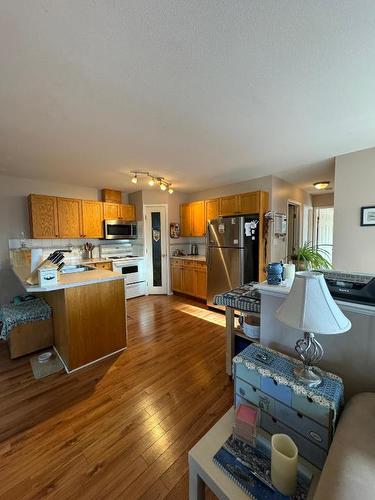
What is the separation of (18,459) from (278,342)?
1.83m

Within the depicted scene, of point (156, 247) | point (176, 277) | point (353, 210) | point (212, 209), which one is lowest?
point (176, 277)

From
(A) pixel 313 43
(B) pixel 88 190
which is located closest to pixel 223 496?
(A) pixel 313 43

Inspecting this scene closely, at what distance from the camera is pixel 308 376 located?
981 millimetres

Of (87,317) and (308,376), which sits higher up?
(308,376)

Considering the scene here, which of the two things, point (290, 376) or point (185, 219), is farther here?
point (185, 219)

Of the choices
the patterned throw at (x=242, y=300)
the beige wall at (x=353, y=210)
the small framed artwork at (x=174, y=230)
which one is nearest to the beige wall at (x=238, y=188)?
the small framed artwork at (x=174, y=230)

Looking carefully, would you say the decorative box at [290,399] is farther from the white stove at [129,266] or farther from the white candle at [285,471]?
the white stove at [129,266]

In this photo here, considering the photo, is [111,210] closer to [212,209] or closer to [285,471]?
[212,209]

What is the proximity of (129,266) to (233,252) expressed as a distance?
230cm

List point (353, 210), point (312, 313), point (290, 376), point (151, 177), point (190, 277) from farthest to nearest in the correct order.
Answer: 1. point (190, 277)
2. point (151, 177)
3. point (353, 210)
4. point (290, 376)
5. point (312, 313)

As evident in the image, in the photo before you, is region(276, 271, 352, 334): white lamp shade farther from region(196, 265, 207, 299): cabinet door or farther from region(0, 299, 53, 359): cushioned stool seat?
region(196, 265, 207, 299): cabinet door

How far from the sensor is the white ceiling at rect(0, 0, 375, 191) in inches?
39.6

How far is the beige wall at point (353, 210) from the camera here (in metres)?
2.63

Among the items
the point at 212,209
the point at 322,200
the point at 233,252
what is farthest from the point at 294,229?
the point at 233,252
